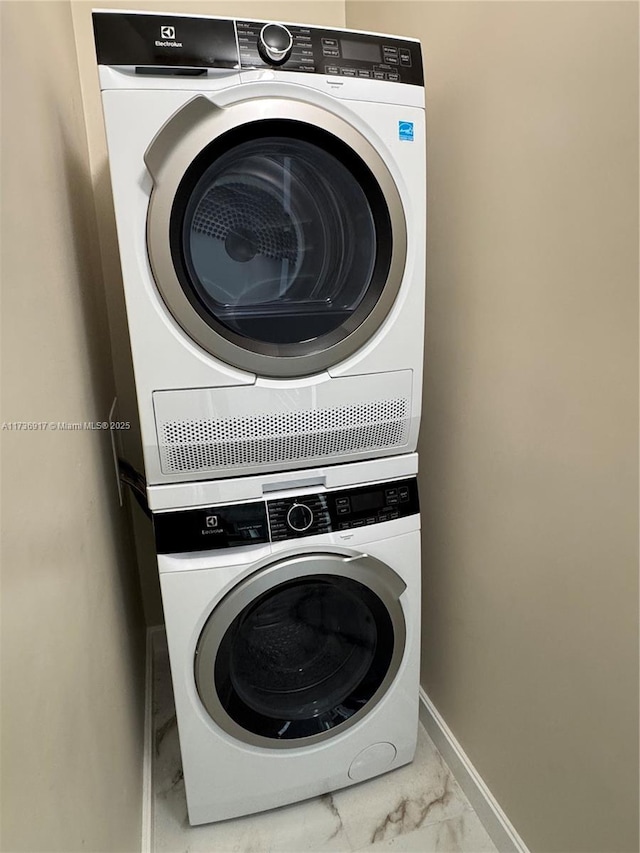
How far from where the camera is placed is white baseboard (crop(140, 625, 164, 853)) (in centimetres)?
131

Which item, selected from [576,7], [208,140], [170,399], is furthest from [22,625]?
[576,7]

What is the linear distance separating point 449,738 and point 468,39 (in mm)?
1678

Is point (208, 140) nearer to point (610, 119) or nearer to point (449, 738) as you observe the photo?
point (610, 119)

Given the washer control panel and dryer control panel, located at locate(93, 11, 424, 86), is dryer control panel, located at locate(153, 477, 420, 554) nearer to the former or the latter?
the washer control panel

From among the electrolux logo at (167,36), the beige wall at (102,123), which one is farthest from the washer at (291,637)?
the electrolux logo at (167,36)

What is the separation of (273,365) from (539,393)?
510 millimetres

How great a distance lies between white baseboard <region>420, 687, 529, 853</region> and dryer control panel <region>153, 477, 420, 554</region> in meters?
0.69

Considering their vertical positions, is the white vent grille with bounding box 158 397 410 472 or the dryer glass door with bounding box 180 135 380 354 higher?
the dryer glass door with bounding box 180 135 380 354

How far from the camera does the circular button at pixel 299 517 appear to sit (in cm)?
121

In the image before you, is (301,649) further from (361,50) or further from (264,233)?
(361,50)

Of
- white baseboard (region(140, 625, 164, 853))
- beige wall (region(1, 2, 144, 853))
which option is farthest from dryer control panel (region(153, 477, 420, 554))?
white baseboard (region(140, 625, 164, 853))

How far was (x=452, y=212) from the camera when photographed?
129cm

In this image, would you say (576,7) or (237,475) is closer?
(576,7)

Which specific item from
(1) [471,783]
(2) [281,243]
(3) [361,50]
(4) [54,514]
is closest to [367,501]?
(2) [281,243]
